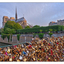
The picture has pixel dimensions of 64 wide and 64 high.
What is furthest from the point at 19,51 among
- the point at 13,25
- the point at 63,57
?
the point at 13,25

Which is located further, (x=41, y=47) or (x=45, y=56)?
(x=41, y=47)

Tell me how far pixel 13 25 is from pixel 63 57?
23129 millimetres

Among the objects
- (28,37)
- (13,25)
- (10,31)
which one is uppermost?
(13,25)

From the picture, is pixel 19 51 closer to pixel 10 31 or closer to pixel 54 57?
pixel 54 57

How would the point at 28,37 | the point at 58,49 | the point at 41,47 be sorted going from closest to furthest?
1. the point at 41,47
2. the point at 58,49
3. the point at 28,37

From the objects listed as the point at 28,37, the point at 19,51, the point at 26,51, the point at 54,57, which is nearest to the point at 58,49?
the point at 54,57

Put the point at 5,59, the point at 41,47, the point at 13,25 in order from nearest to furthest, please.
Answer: the point at 5,59 < the point at 41,47 < the point at 13,25

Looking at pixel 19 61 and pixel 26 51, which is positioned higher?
pixel 26 51

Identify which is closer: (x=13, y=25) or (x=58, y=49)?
(x=58, y=49)

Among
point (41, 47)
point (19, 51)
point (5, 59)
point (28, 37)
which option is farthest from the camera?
point (28, 37)

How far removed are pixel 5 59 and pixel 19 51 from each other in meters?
0.55

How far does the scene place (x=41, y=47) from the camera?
285 centimetres

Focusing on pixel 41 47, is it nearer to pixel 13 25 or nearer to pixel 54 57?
pixel 54 57

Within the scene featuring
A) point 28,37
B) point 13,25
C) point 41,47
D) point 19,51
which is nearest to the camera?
point 19,51
